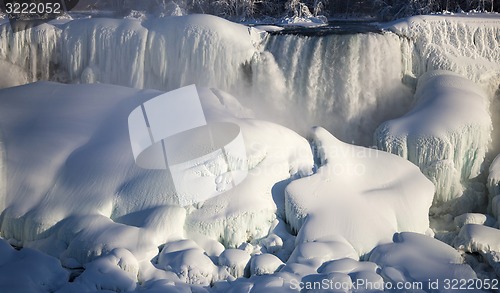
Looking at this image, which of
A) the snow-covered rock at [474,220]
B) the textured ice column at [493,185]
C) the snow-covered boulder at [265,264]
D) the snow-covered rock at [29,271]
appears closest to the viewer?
the snow-covered rock at [29,271]

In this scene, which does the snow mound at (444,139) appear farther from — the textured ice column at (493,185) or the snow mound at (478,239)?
the snow mound at (478,239)

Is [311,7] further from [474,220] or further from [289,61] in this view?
[474,220]

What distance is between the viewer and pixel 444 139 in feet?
21.5

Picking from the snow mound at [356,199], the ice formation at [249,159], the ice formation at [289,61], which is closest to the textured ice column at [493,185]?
the ice formation at [249,159]

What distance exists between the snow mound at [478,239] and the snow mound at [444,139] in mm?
1115

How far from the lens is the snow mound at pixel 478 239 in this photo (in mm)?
5414

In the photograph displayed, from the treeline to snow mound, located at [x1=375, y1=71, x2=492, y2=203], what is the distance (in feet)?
30.9

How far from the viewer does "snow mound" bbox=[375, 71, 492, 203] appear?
259 inches

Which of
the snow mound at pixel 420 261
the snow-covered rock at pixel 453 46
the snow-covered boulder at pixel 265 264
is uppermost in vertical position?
the snow-covered rock at pixel 453 46

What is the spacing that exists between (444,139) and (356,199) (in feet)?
5.13

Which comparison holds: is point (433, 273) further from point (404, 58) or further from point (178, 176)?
point (404, 58)

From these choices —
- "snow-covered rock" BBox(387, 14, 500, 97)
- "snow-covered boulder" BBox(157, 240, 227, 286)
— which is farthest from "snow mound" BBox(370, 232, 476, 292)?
"snow-covered rock" BBox(387, 14, 500, 97)

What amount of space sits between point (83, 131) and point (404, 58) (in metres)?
4.76

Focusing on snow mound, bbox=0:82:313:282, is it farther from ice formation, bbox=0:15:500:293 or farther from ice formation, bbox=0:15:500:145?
ice formation, bbox=0:15:500:145
